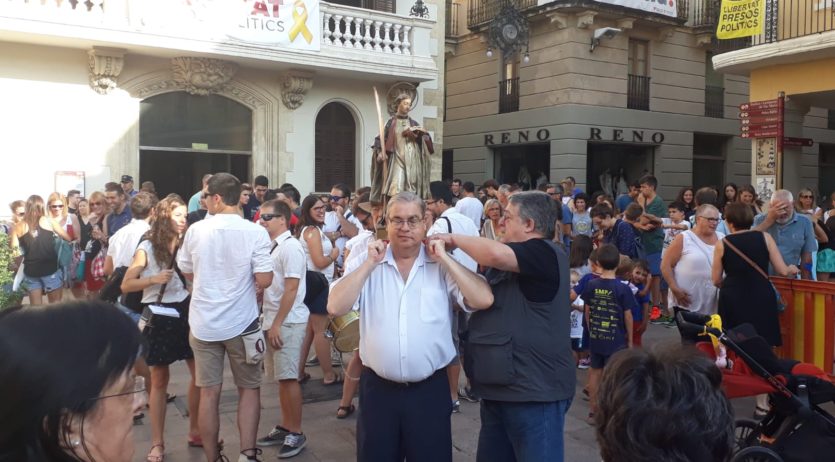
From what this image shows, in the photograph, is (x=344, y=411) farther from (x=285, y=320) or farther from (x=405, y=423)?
(x=405, y=423)

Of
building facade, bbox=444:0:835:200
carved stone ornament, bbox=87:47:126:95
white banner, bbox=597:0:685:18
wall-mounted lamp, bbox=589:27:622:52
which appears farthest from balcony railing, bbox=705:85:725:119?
carved stone ornament, bbox=87:47:126:95

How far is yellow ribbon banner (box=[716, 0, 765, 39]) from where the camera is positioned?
42.2 ft

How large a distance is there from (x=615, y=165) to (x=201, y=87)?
12.7 meters

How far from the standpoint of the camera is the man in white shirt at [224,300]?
14.9ft

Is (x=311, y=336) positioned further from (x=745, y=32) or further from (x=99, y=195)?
(x=745, y=32)

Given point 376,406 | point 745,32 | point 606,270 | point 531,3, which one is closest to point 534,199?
point 376,406

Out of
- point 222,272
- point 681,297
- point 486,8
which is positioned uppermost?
point 486,8

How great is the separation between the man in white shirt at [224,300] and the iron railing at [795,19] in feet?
36.7

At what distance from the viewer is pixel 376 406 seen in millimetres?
3520

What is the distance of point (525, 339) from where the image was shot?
3.36 metres

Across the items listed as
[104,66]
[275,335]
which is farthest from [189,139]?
[275,335]

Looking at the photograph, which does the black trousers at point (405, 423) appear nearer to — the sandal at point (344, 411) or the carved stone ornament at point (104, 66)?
the sandal at point (344, 411)

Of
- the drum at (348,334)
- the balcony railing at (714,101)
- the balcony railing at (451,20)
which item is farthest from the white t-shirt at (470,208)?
the balcony railing at (714,101)

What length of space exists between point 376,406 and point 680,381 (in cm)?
201
